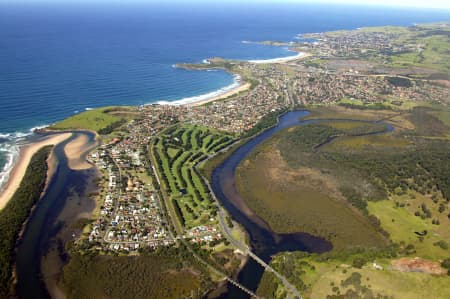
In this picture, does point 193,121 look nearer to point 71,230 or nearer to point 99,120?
point 99,120

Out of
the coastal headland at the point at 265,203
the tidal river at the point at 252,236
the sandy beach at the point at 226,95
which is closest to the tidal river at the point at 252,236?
the tidal river at the point at 252,236

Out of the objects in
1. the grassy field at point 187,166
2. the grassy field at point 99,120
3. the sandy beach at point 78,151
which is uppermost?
the grassy field at point 99,120

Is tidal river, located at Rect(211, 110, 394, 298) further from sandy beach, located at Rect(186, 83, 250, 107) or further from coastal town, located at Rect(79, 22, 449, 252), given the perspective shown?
sandy beach, located at Rect(186, 83, 250, 107)

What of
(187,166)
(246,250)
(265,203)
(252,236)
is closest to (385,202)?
(265,203)

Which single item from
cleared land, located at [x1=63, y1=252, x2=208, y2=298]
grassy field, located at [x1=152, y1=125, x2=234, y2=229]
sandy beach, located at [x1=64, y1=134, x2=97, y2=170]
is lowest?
cleared land, located at [x1=63, y1=252, x2=208, y2=298]

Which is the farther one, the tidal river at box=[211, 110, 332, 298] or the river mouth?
the tidal river at box=[211, 110, 332, 298]

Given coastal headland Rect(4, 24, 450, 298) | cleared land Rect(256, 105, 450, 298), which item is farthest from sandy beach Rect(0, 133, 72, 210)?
cleared land Rect(256, 105, 450, 298)

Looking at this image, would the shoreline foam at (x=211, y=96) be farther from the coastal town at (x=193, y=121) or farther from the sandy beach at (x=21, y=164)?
the sandy beach at (x=21, y=164)
